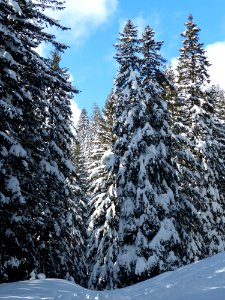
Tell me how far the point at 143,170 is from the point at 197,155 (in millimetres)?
7283

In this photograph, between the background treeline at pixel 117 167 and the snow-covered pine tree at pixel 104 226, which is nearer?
the background treeline at pixel 117 167

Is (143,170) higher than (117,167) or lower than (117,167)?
lower

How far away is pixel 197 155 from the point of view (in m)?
26.0

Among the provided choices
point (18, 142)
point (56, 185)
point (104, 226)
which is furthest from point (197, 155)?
point (18, 142)

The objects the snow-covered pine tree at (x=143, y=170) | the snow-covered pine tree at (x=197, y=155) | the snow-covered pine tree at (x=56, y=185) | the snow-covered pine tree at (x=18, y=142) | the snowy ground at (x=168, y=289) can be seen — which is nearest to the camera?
the snowy ground at (x=168, y=289)

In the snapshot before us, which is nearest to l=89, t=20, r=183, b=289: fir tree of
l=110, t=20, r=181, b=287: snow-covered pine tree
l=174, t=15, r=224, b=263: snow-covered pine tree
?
l=110, t=20, r=181, b=287: snow-covered pine tree

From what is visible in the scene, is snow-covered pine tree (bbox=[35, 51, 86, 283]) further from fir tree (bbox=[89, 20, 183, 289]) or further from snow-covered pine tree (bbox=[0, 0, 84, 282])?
fir tree (bbox=[89, 20, 183, 289])

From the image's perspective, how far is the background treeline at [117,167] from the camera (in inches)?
483

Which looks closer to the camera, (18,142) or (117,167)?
(18,142)

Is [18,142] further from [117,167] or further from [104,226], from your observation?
[104,226]

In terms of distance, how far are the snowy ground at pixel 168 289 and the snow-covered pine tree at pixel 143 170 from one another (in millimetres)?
7782

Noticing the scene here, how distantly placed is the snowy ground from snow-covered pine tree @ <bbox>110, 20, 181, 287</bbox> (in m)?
7.78

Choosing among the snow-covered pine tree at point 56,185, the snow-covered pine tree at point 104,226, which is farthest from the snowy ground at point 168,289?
the snow-covered pine tree at point 104,226

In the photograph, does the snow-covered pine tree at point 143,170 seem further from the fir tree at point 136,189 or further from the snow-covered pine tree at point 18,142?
the snow-covered pine tree at point 18,142
